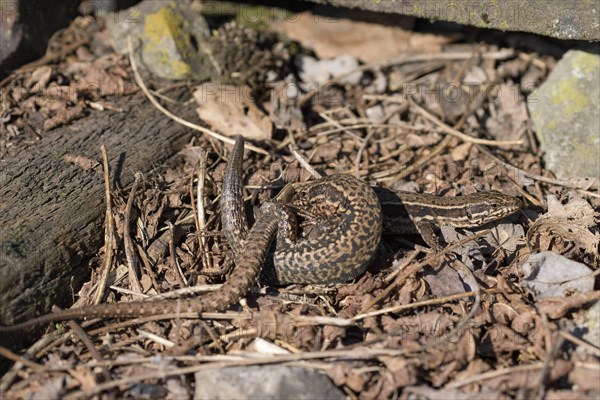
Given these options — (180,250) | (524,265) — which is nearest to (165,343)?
(180,250)

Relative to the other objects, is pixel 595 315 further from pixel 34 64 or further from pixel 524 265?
pixel 34 64

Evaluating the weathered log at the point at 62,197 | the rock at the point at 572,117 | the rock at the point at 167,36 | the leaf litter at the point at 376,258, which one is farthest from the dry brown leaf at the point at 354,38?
the weathered log at the point at 62,197

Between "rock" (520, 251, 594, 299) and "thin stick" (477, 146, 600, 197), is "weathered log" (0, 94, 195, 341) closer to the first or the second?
"thin stick" (477, 146, 600, 197)

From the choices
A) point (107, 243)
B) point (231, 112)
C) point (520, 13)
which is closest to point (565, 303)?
point (520, 13)

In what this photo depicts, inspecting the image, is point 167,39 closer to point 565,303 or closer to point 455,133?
point 455,133

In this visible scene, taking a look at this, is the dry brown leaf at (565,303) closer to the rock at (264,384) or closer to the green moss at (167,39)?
the rock at (264,384)

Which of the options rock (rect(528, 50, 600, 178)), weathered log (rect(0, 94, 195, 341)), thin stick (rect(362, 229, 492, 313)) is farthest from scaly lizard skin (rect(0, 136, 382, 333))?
rock (rect(528, 50, 600, 178))

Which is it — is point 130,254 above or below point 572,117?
below
